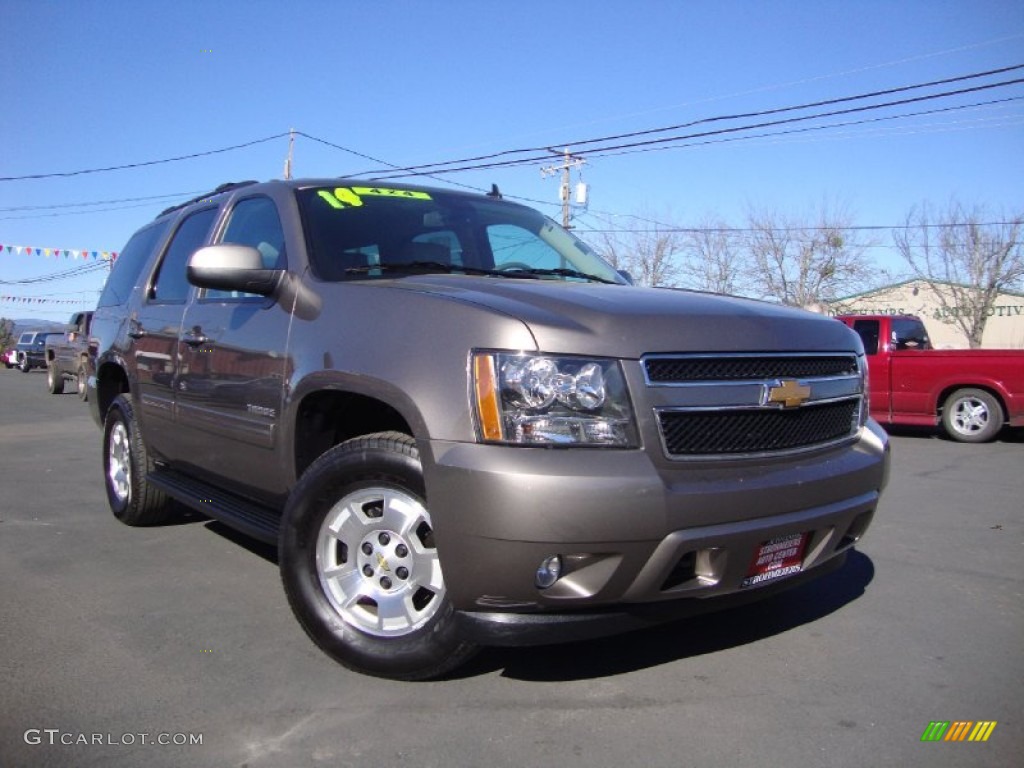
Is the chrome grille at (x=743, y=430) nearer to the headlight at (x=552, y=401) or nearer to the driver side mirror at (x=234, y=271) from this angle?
the headlight at (x=552, y=401)

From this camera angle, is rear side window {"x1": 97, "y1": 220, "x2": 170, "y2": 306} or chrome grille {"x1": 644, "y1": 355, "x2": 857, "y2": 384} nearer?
chrome grille {"x1": 644, "y1": 355, "x2": 857, "y2": 384}

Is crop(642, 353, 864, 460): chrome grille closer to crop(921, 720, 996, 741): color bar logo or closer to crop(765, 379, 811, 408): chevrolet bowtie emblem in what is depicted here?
crop(765, 379, 811, 408): chevrolet bowtie emblem

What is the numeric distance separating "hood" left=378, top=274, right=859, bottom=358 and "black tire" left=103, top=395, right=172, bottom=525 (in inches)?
106

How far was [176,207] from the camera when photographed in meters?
5.72

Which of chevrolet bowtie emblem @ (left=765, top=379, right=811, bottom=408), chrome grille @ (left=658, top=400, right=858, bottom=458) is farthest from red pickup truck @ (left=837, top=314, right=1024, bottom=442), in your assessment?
chevrolet bowtie emblem @ (left=765, top=379, right=811, bottom=408)

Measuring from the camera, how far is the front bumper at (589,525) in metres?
2.54

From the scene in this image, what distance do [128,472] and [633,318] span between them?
3.92 m

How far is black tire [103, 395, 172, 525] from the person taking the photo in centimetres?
518

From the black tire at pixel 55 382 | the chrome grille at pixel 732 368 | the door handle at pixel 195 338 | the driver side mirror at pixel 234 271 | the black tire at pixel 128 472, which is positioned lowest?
the black tire at pixel 55 382

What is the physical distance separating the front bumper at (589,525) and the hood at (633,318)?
38 cm

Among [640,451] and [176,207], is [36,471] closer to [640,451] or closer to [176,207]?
[176,207]

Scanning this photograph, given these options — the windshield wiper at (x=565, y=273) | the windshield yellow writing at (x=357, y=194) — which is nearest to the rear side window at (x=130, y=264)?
the windshield yellow writing at (x=357, y=194)

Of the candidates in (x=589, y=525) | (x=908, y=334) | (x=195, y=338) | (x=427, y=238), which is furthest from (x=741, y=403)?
(x=908, y=334)

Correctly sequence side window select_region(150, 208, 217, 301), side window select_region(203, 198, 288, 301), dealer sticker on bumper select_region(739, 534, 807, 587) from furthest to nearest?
1. side window select_region(150, 208, 217, 301)
2. side window select_region(203, 198, 288, 301)
3. dealer sticker on bumper select_region(739, 534, 807, 587)
